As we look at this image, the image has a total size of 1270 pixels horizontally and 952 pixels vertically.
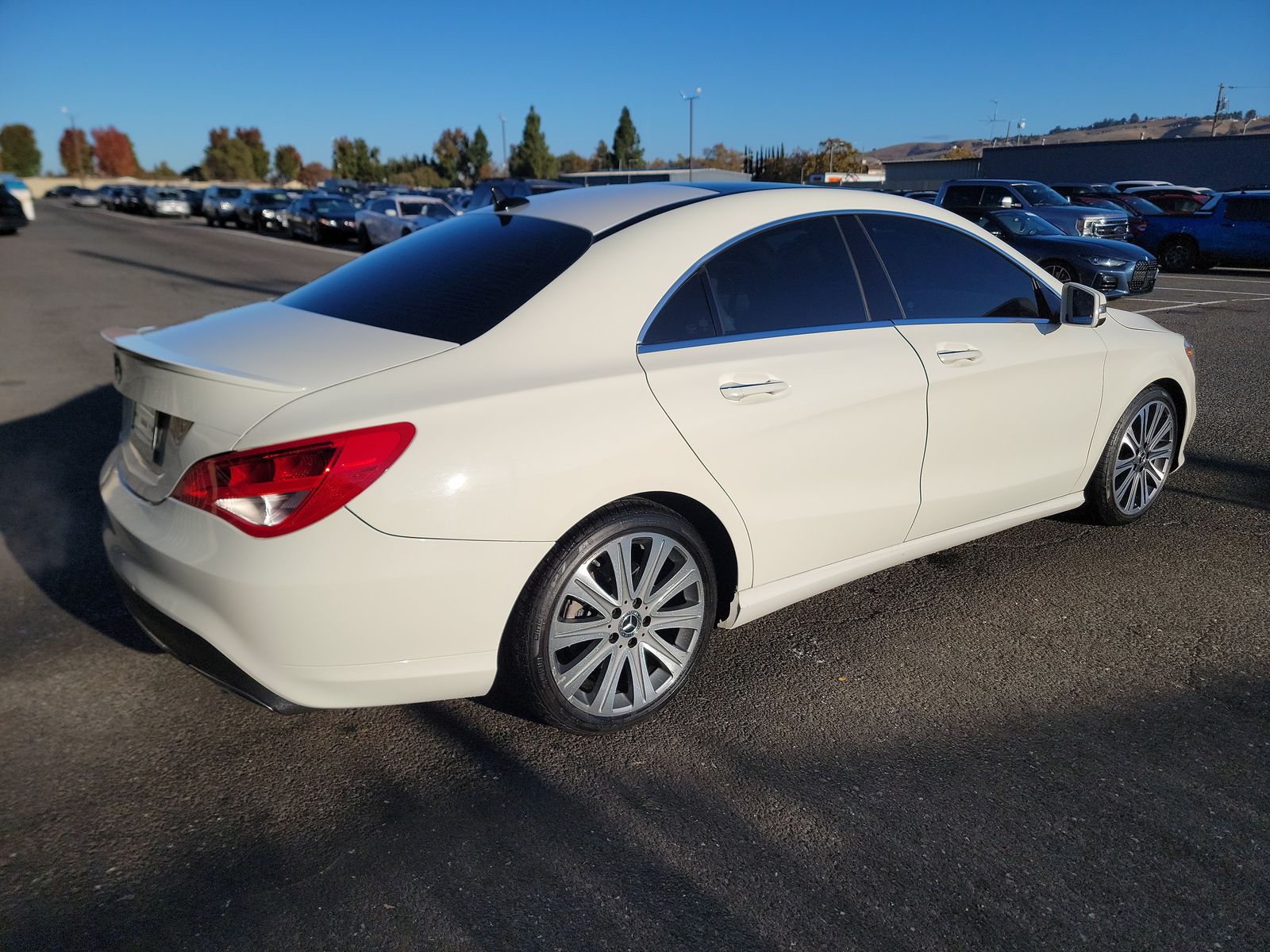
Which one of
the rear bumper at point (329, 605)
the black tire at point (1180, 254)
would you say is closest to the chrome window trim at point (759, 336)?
the rear bumper at point (329, 605)

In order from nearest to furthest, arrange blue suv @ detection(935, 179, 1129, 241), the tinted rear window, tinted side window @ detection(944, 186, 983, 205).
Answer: the tinted rear window < blue suv @ detection(935, 179, 1129, 241) < tinted side window @ detection(944, 186, 983, 205)

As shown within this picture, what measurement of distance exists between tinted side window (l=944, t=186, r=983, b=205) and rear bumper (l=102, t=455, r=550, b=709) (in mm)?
15661

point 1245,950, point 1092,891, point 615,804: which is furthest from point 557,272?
point 1245,950

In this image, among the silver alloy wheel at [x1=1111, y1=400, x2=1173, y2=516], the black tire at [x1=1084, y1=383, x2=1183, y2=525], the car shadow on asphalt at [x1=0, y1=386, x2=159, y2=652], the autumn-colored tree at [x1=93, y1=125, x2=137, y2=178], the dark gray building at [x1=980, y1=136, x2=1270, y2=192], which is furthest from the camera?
the autumn-colored tree at [x1=93, y1=125, x2=137, y2=178]

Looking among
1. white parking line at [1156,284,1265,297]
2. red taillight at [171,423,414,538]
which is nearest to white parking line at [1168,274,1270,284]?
white parking line at [1156,284,1265,297]

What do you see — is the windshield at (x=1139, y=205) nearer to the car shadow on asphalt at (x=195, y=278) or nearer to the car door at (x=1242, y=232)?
the car door at (x=1242, y=232)

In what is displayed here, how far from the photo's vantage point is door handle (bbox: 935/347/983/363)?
3646 millimetres

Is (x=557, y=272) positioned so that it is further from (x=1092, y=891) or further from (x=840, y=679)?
(x=1092, y=891)

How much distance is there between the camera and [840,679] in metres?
3.39

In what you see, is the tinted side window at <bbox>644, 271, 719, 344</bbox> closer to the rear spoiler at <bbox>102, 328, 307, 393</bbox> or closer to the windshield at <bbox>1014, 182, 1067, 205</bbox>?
the rear spoiler at <bbox>102, 328, 307, 393</bbox>

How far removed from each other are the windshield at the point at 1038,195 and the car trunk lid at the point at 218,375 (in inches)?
639

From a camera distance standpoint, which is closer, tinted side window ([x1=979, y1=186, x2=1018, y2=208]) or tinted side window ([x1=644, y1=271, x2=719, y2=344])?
tinted side window ([x1=644, y1=271, x2=719, y2=344])

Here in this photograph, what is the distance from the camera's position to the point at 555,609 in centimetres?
275

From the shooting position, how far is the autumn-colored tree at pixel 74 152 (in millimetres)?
150500
